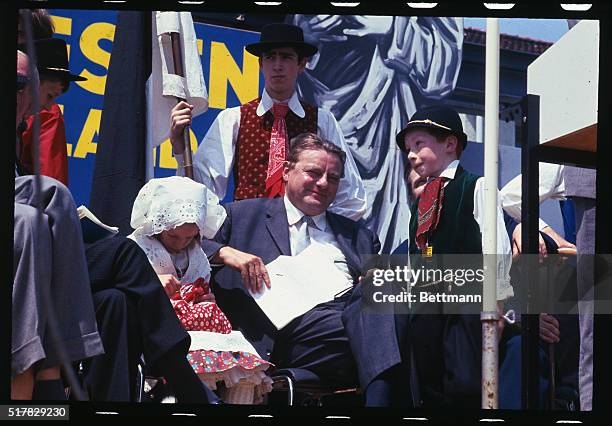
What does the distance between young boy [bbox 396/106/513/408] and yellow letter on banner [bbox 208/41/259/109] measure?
745 mm

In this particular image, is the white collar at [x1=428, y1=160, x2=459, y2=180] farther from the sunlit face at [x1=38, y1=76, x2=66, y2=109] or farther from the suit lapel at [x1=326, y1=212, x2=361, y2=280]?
the sunlit face at [x1=38, y1=76, x2=66, y2=109]

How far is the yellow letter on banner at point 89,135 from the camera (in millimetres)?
6117

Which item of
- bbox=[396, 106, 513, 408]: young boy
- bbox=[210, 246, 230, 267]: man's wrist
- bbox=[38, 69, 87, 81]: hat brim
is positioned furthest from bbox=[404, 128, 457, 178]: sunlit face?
bbox=[38, 69, 87, 81]: hat brim

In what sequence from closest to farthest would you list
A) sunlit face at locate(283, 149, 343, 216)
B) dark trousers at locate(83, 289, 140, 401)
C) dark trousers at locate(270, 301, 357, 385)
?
1. dark trousers at locate(83, 289, 140, 401)
2. dark trousers at locate(270, 301, 357, 385)
3. sunlit face at locate(283, 149, 343, 216)

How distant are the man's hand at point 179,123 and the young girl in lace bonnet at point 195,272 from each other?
17cm

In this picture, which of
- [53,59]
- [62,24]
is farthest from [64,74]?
[62,24]

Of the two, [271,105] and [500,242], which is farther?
[271,105]

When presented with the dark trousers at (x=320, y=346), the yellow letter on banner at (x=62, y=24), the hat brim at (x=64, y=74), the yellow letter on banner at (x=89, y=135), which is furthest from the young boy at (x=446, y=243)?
the yellow letter on banner at (x=62, y=24)

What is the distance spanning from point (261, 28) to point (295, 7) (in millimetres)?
201

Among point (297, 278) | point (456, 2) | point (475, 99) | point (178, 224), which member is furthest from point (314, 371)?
point (456, 2)

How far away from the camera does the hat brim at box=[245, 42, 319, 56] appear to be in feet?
20.3

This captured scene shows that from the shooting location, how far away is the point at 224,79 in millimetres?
6230

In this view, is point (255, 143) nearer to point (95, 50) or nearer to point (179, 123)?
point (179, 123)

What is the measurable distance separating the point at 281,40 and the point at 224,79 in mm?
324
